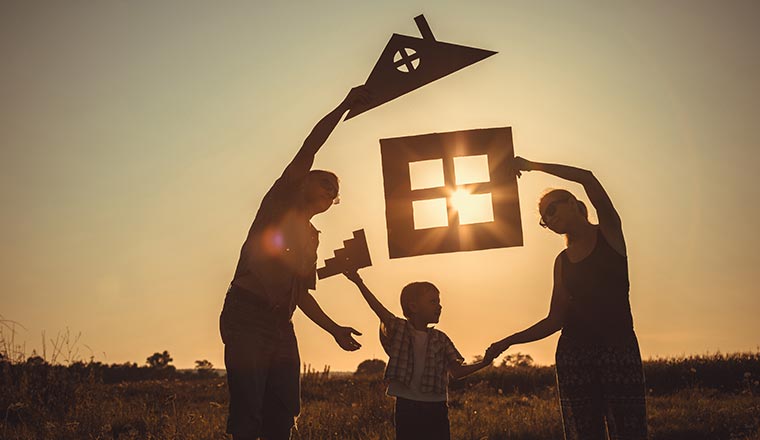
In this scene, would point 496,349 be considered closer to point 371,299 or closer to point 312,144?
point 371,299

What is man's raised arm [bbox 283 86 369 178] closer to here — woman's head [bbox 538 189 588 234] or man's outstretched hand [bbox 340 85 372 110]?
man's outstretched hand [bbox 340 85 372 110]

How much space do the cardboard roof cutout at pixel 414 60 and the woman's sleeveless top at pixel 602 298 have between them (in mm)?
1727

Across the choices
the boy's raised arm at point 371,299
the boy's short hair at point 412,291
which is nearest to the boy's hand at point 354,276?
the boy's raised arm at point 371,299

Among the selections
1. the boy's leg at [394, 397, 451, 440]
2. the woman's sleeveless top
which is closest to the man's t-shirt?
the boy's leg at [394, 397, 451, 440]

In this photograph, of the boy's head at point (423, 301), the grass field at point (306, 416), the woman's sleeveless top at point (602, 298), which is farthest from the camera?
the grass field at point (306, 416)

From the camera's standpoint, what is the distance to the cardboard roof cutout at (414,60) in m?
5.21

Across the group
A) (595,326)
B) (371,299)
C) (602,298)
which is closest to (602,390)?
(595,326)

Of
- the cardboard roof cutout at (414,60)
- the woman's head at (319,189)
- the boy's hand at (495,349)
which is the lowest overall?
the boy's hand at (495,349)

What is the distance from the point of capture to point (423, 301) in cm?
532

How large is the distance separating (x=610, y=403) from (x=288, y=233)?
6.83 feet

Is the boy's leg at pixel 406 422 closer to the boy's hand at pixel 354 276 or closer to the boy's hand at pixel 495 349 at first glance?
the boy's hand at pixel 495 349

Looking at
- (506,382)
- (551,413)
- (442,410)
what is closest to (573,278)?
(442,410)

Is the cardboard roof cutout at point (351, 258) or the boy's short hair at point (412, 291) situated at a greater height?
the cardboard roof cutout at point (351, 258)

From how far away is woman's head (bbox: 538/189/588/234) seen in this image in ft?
14.7
